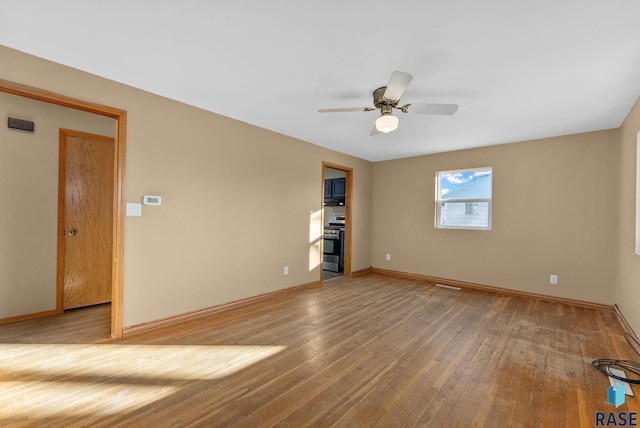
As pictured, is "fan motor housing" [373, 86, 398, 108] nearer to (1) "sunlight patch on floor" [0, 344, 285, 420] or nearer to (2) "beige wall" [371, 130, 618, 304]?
(1) "sunlight patch on floor" [0, 344, 285, 420]

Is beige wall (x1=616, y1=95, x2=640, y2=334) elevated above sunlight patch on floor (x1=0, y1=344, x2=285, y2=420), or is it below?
above

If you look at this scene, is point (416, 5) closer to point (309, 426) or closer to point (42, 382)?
point (309, 426)

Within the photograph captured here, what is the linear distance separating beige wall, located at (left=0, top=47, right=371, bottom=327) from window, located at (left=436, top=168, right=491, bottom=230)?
2.44 metres

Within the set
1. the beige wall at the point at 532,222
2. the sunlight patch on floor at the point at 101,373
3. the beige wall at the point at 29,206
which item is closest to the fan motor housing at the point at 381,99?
the sunlight patch on floor at the point at 101,373

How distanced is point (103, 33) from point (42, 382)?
2426mm

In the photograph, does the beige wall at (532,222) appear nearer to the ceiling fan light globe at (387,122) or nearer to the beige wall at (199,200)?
the beige wall at (199,200)

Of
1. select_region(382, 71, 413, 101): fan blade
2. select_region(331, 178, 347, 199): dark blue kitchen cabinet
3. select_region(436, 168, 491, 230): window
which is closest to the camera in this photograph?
select_region(382, 71, 413, 101): fan blade

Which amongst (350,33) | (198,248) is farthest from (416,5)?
(198,248)

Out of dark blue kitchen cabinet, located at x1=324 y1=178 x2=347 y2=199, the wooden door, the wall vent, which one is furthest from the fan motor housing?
the wall vent

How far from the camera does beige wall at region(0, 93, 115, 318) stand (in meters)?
2.89

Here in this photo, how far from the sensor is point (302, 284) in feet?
14.9

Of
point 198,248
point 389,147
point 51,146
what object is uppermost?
point 389,147

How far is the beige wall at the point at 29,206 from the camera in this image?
2891 millimetres

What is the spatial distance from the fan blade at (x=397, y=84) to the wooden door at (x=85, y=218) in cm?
347
